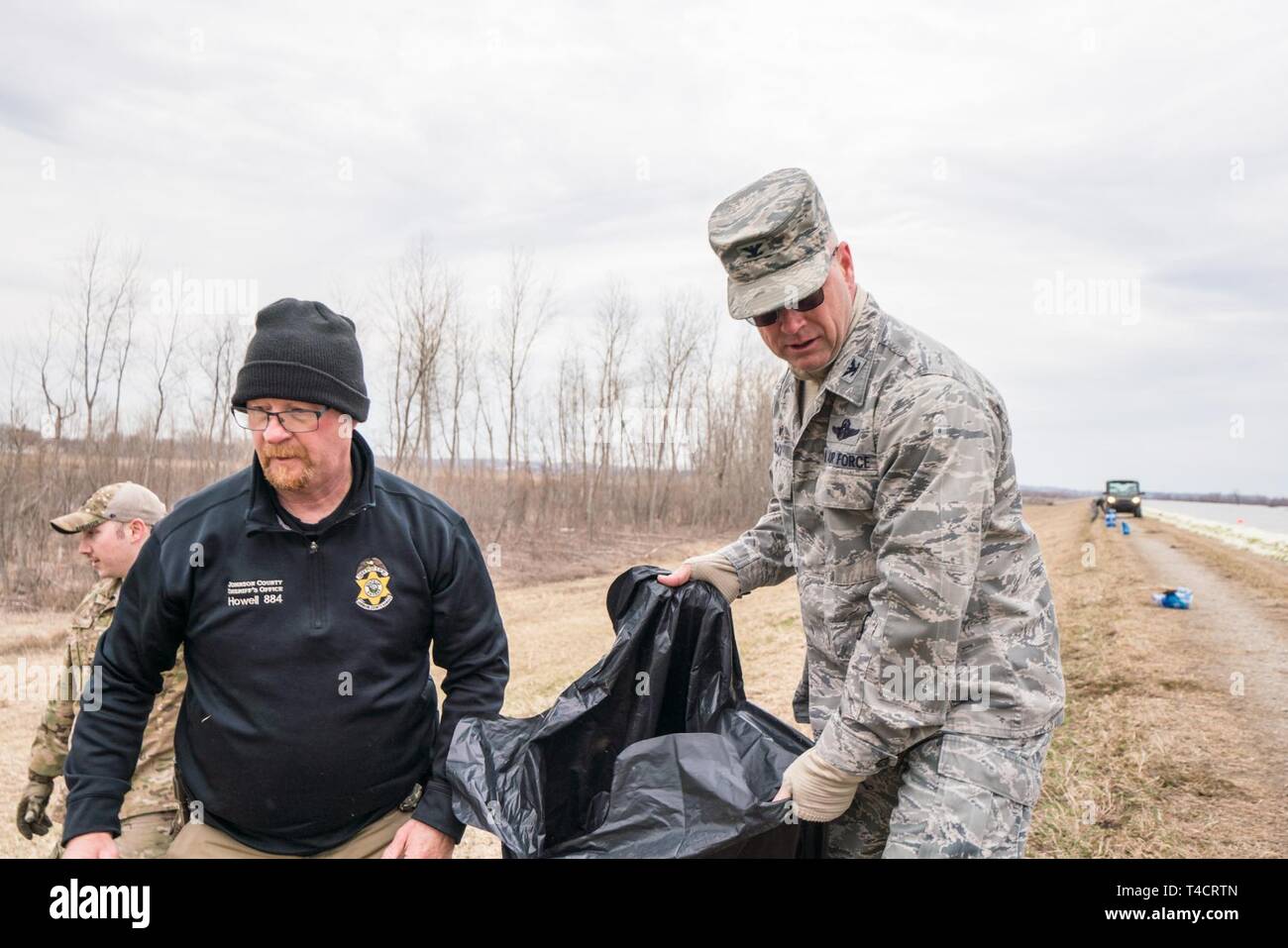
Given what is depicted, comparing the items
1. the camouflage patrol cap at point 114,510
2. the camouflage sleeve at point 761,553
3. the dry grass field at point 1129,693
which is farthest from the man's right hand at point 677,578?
the dry grass field at point 1129,693

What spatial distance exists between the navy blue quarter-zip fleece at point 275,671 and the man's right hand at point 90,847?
0.03 metres

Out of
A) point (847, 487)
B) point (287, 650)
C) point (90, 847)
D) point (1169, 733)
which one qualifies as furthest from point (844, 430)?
point (1169, 733)

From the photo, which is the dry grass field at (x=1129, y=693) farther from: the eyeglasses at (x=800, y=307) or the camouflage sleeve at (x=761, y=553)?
the eyeglasses at (x=800, y=307)

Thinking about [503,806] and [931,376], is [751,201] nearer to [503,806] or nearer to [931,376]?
[931,376]

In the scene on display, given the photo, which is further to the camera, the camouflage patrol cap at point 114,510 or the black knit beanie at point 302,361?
the camouflage patrol cap at point 114,510

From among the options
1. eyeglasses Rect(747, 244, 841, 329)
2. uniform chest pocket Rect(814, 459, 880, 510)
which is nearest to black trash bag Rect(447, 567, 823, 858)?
uniform chest pocket Rect(814, 459, 880, 510)

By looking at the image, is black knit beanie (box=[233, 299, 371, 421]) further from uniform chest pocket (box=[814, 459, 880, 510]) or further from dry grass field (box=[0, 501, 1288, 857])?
dry grass field (box=[0, 501, 1288, 857])

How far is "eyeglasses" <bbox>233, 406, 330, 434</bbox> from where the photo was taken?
2.68 m

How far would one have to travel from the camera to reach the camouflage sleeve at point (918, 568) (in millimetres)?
2117

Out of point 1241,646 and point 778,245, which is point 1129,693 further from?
point 778,245

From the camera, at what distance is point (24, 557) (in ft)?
70.3

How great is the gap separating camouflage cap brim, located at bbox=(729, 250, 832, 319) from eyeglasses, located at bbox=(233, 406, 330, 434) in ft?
4.41
